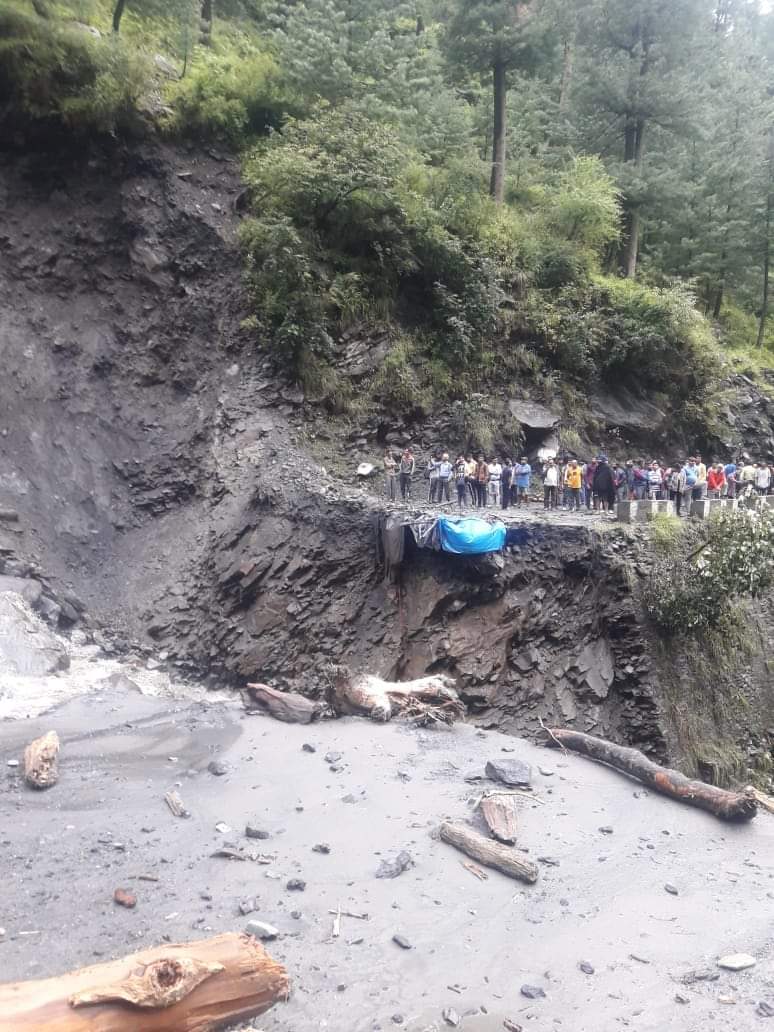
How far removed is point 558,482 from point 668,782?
9994 millimetres

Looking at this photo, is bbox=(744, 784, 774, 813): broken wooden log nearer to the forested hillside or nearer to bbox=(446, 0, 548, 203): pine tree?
the forested hillside

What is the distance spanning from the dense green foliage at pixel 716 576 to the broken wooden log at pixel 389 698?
15.5 ft

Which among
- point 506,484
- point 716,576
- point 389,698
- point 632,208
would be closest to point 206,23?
point 632,208

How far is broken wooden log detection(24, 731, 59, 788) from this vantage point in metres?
7.30

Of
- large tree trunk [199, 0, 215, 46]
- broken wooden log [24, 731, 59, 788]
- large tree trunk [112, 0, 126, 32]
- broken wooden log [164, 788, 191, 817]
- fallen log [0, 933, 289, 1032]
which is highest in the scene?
large tree trunk [199, 0, 215, 46]

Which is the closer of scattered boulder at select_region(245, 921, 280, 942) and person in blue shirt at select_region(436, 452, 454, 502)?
scattered boulder at select_region(245, 921, 280, 942)

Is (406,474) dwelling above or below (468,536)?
above

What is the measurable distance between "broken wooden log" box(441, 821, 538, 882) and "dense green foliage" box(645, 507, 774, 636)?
786 cm

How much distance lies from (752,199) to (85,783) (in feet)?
98.3

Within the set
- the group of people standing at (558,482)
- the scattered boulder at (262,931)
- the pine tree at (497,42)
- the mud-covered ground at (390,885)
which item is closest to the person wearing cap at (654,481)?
the group of people standing at (558,482)

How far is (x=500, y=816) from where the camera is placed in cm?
717

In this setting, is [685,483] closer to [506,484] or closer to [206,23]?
[506,484]

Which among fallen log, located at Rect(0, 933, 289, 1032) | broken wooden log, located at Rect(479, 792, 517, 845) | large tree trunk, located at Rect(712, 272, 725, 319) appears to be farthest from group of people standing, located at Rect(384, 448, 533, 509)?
large tree trunk, located at Rect(712, 272, 725, 319)

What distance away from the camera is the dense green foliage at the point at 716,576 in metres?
13.3
